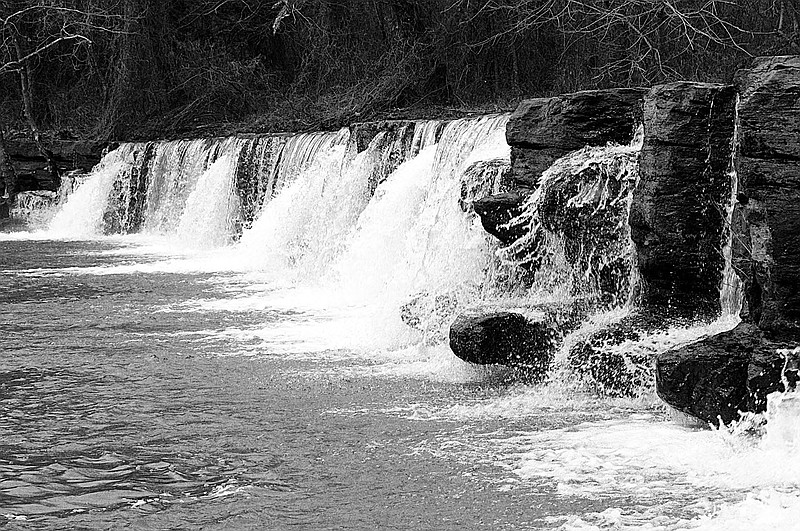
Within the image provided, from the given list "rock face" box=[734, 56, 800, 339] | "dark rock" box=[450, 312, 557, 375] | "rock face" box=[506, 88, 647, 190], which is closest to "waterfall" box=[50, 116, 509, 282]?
"rock face" box=[506, 88, 647, 190]

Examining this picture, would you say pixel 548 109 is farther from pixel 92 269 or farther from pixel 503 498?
pixel 92 269

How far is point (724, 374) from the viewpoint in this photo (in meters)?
6.57

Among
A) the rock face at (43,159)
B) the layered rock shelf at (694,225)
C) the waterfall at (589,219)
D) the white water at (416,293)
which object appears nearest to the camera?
the white water at (416,293)

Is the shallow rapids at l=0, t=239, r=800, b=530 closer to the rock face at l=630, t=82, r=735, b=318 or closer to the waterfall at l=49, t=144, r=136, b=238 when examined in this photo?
the rock face at l=630, t=82, r=735, b=318

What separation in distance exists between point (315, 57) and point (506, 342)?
59.9 feet

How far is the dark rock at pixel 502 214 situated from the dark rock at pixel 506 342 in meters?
1.17

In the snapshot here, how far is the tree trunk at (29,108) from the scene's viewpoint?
2438cm

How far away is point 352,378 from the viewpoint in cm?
821

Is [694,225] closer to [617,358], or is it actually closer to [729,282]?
[729,282]

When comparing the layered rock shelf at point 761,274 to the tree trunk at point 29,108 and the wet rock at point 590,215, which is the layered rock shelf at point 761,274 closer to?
the wet rock at point 590,215

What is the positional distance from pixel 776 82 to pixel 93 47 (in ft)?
73.4

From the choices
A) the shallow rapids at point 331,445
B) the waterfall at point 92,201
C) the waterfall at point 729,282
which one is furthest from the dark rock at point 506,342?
the waterfall at point 92,201

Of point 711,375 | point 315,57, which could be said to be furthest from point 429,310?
point 315,57

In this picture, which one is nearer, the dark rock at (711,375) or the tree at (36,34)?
the dark rock at (711,375)
